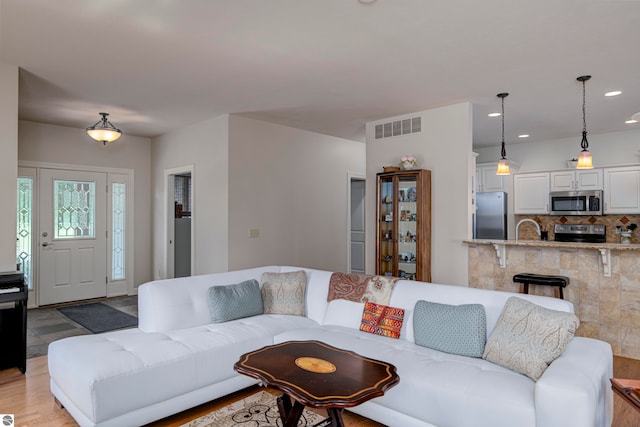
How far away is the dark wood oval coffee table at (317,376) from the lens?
5.65ft

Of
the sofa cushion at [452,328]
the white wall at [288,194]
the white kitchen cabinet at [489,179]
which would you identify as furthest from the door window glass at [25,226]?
the white kitchen cabinet at [489,179]

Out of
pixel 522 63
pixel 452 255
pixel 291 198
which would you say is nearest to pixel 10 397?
pixel 291 198

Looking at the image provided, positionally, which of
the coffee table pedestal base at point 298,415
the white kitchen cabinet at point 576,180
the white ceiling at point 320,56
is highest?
the white ceiling at point 320,56

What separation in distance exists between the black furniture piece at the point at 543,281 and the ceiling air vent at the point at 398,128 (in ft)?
6.94

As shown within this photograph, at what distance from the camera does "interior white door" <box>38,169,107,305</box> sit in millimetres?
5805

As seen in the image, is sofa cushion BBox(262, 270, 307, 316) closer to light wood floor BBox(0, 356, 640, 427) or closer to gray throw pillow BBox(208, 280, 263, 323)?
gray throw pillow BBox(208, 280, 263, 323)

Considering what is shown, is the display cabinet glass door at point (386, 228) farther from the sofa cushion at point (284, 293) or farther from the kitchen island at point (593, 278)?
the sofa cushion at point (284, 293)

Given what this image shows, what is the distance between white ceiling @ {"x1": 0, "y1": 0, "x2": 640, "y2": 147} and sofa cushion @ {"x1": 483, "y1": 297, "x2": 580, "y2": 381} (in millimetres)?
1892

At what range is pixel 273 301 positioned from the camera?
3596 millimetres

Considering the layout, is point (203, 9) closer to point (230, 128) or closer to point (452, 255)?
point (230, 128)

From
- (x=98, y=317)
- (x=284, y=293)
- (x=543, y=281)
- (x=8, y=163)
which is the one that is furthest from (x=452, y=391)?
(x=98, y=317)

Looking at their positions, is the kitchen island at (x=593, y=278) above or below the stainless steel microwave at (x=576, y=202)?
below

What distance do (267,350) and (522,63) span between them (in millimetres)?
3117

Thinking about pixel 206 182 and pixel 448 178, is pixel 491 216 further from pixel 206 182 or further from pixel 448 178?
pixel 206 182
